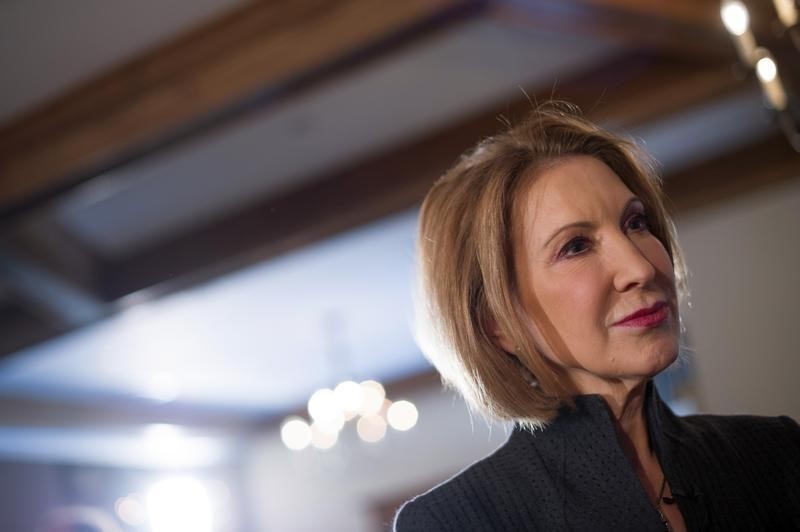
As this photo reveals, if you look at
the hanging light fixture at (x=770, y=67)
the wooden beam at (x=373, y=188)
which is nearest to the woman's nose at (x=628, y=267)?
the hanging light fixture at (x=770, y=67)

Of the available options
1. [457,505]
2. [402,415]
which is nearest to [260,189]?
[402,415]

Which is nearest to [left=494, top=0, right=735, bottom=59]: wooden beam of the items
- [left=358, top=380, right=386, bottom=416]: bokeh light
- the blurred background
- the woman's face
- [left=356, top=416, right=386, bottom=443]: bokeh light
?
the blurred background

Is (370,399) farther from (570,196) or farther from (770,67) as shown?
(570,196)

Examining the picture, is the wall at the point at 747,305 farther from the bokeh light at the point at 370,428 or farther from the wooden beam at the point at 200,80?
the bokeh light at the point at 370,428

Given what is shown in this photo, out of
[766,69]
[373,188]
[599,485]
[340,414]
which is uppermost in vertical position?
[373,188]

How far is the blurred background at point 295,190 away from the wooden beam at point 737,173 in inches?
0.6

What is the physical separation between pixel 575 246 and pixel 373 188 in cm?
417

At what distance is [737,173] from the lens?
5.66 meters

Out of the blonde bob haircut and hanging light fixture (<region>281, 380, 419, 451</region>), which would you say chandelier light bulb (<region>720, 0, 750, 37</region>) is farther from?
hanging light fixture (<region>281, 380, 419, 451</region>)

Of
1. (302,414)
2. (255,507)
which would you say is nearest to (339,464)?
(302,414)

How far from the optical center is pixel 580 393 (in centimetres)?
129

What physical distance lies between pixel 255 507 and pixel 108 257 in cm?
522

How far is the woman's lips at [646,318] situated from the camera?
119 cm

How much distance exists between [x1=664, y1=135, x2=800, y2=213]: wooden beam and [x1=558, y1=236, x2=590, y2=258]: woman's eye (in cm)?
442
